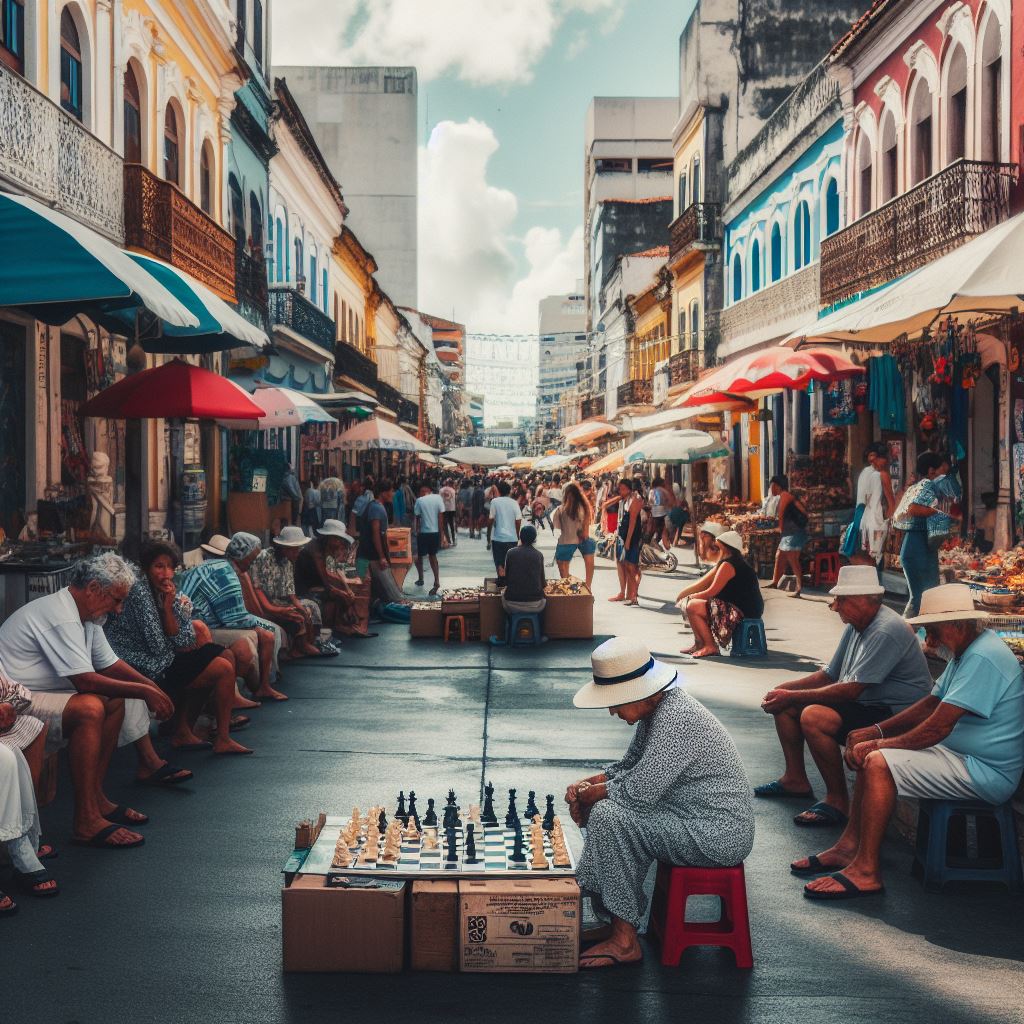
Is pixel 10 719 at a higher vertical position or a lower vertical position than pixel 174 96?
lower

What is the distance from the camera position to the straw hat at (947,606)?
552 cm

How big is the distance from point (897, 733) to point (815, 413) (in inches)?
707

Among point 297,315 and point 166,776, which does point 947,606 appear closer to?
point 166,776

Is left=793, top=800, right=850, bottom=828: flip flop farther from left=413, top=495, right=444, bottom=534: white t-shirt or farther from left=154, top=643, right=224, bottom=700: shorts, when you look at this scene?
left=413, top=495, right=444, bottom=534: white t-shirt

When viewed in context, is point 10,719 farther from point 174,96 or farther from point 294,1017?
point 174,96

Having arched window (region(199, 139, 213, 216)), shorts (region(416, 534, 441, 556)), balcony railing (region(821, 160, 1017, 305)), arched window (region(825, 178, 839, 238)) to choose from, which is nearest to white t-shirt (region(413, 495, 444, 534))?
shorts (region(416, 534, 441, 556))

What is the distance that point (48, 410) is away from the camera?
46.3ft

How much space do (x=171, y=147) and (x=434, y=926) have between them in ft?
57.5

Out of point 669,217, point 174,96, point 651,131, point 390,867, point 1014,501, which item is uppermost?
point 651,131

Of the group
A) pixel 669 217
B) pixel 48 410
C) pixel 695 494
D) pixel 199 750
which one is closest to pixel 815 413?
pixel 695 494

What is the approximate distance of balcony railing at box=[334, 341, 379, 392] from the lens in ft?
118

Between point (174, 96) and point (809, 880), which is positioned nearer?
point (809, 880)

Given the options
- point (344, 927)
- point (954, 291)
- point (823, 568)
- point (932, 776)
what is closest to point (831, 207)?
point (823, 568)

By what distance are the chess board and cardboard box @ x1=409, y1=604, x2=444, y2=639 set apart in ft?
27.2
